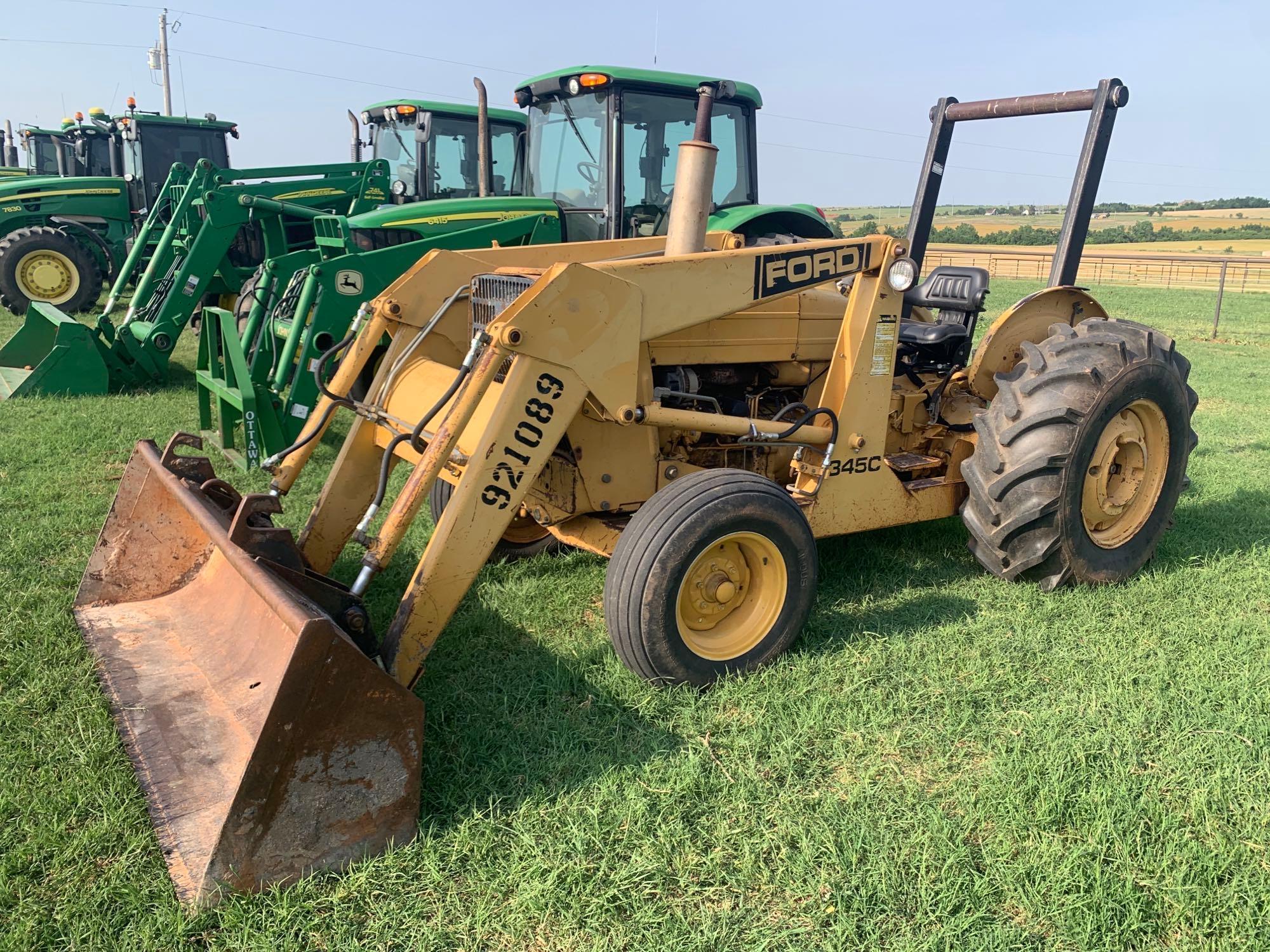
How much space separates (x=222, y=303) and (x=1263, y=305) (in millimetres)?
24134

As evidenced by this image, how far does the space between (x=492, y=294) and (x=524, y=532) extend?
4.29 ft

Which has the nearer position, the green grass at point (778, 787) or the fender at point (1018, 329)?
the green grass at point (778, 787)

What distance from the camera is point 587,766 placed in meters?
3.08

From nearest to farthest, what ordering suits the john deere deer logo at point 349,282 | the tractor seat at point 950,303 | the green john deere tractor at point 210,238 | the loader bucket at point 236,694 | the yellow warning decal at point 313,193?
the loader bucket at point 236,694, the tractor seat at point 950,303, the john deere deer logo at point 349,282, the green john deere tractor at point 210,238, the yellow warning decal at point 313,193

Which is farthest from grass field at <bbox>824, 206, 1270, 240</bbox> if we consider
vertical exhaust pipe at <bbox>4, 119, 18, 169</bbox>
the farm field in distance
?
vertical exhaust pipe at <bbox>4, 119, 18, 169</bbox>

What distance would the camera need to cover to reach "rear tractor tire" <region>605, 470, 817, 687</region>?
3.40m

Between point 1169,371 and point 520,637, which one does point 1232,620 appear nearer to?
point 1169,371

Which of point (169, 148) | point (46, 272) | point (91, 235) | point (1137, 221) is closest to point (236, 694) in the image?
point (46, 272)

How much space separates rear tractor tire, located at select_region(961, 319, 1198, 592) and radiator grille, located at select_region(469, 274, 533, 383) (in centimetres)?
227

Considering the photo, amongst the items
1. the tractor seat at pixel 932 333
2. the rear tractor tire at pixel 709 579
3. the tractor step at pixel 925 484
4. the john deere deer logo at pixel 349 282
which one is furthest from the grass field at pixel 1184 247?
the rear tractor tire at pixel 709 579

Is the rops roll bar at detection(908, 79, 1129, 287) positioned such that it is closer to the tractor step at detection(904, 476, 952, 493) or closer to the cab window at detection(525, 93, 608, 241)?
the tractor step at detection(904, 476, 952, 493)

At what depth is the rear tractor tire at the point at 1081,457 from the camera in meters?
4.29

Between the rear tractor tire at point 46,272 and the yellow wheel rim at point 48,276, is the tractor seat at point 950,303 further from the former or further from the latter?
the yellow wheel rim at point 48,276

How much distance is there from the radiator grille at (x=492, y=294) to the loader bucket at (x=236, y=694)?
4.32ft
